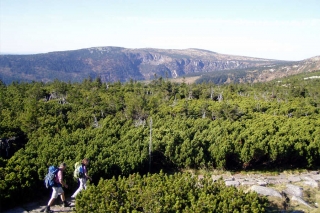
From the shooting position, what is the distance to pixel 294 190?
11539 mm

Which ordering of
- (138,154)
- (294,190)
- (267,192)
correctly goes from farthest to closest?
(138,154) < (294,190) < (267,192)

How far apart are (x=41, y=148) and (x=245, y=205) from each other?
34.3 ft

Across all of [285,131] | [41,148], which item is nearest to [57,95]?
[41,148]

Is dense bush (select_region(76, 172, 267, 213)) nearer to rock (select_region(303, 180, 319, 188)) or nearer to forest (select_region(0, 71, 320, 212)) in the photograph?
forest (select_region(0, 71, 320, 212))

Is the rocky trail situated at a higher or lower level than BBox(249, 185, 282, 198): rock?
lower

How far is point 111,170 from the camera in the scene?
11836 millimetres

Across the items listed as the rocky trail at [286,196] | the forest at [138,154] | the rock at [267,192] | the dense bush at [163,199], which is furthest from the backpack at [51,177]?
the rock at [267,192]

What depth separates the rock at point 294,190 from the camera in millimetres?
11191

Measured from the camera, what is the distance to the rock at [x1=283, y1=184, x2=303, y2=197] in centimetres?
1119

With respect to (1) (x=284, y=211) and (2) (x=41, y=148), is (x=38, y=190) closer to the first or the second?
(2) (x=41, y=148)

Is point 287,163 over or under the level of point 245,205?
under

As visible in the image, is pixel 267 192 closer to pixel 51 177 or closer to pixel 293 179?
pixel 293 179

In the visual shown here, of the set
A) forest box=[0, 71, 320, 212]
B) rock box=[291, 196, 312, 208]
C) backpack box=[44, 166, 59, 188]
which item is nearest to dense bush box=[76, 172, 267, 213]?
forest box=[0, 71, 320, 212]

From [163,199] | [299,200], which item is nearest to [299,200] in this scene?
[299,200]
